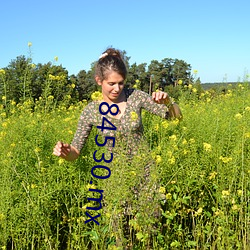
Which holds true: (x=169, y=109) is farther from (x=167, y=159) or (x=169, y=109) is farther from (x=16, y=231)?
(x=16, y=231)

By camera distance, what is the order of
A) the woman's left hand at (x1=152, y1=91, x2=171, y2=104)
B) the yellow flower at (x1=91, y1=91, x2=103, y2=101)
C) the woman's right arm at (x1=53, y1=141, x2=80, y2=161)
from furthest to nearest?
the yellow flower at (x1=91, y1=91, x2=103, y2=101)
the woman's left hand at (x1=152, y1=91, x2=171, y2=104)
the woman's right arm at (x1=53, y1=141, x2=80, y2=161)

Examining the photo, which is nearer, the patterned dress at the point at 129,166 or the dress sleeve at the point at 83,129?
the patterned dress at the point at 129,166

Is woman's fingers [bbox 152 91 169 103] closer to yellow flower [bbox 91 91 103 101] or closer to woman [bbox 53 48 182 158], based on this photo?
woman [bbox 53 48 182 158]

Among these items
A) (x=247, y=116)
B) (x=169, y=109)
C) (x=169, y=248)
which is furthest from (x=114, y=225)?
(x=247, y=116)

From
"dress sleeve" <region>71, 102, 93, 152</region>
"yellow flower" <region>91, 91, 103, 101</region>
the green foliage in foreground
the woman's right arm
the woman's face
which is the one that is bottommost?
the green foliage in foreground

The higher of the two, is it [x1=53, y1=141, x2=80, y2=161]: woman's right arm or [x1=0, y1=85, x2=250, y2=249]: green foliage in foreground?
[x1=53, y1=141, x2=80, y2=161]: woman's right arm

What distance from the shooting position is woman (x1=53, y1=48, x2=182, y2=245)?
2.02 meters

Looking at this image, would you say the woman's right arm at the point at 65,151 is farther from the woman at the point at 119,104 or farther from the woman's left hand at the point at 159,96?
the woman's left hand at the point at 159,96

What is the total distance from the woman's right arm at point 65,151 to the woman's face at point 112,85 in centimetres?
40

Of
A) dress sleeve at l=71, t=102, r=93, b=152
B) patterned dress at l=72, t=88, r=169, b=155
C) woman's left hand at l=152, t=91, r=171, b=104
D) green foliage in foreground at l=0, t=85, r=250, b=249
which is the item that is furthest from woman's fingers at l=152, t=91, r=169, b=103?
dress sleeve at l=71, t=102, r=93, b=152

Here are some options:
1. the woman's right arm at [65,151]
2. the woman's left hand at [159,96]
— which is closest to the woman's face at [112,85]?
the woman's left hand at [159,96]

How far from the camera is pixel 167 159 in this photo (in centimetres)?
238

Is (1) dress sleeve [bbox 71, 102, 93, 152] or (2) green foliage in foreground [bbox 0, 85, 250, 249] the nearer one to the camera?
(2) green foliage in foreground [bbox 0, 85, 250, 249]

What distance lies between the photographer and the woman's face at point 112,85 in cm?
233
